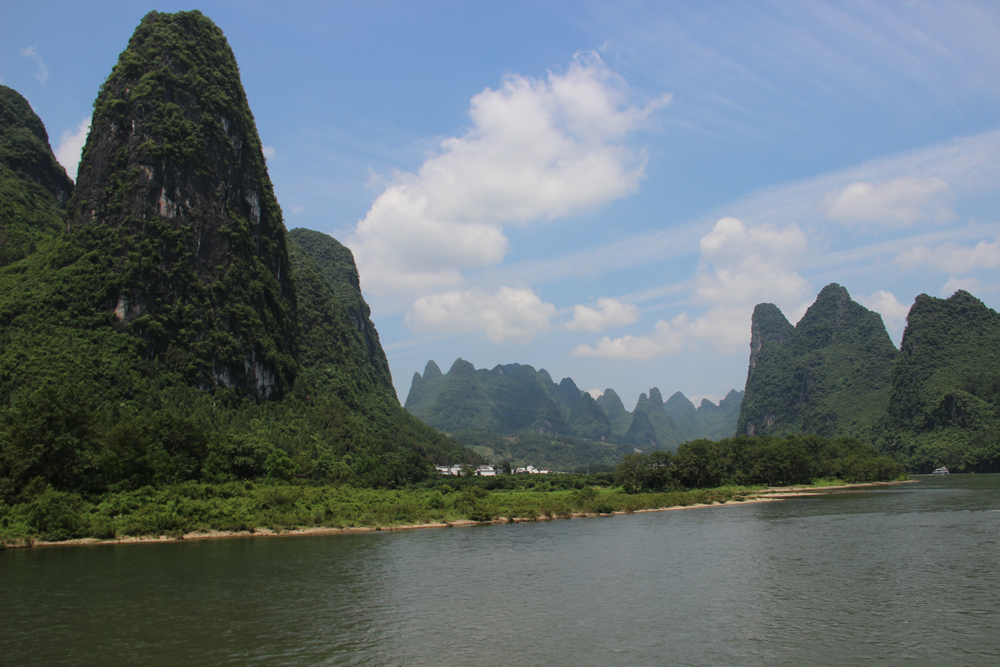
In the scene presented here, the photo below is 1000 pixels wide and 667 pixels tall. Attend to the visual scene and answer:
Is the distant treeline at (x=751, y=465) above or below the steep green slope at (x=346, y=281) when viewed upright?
below

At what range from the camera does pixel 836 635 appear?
16172mm

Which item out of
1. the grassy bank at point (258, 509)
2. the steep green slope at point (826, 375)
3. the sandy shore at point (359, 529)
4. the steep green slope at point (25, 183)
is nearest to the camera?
the grassy bank at point (258, 509)

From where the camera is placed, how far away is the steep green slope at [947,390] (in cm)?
9581

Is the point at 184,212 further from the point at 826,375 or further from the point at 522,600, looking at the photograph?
the point at 826,375

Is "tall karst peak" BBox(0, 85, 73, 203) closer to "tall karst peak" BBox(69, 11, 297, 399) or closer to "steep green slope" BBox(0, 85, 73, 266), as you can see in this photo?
"steep green slope" BBox(0, 85, 73, 266)

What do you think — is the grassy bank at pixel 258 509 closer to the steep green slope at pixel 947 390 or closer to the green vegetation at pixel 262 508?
the green vegetation at pixel 262 508

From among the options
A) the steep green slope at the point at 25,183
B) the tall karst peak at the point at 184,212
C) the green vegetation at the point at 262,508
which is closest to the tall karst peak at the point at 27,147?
the steep green slope at the point at 25,183

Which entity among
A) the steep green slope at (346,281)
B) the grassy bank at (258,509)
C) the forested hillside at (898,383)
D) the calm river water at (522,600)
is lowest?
the calm river water at (522,600)

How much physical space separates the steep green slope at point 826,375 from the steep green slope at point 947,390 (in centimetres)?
1234

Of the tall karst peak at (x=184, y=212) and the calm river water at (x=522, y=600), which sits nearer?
the calm river water at (x=522, y=600)

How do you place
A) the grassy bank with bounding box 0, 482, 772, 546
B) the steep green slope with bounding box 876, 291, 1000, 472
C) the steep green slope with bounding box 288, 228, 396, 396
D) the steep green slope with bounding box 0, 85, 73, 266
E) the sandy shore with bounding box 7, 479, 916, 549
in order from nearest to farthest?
the grassy bank with bounding box 0, 482, 772, 546
the sandy shore with bounding box 7, 479, 916, 549
the steep green slope with bounding box 0, 85, 73, 266
the steep green slope with bounding box 876, 291, 1000, 472
the steep green slope with bounding box 288, 228, 396, 396

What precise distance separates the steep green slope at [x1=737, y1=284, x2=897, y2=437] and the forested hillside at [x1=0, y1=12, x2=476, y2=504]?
340 feet

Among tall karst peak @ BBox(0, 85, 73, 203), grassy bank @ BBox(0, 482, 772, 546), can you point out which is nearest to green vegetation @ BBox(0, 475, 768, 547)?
grassy bank @ BBox(0, 482, 772, 546)

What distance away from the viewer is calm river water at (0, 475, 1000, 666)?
15.2 meters
